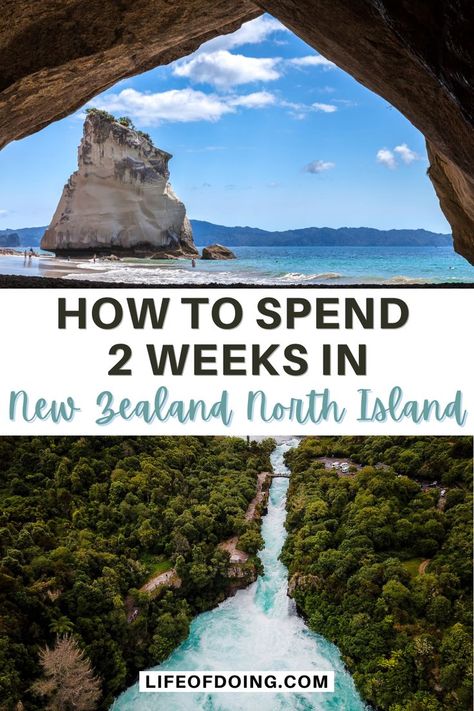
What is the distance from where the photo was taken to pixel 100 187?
22.8m

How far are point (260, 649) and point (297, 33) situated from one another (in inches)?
343

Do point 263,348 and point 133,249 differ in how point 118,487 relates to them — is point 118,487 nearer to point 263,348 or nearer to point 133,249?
point 263,348

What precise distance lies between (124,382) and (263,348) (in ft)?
3.75

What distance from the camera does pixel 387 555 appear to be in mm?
10125

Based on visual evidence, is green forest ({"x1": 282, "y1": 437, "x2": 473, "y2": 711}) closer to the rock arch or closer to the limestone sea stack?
the rock arch

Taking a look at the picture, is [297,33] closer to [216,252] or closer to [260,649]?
[260,649]

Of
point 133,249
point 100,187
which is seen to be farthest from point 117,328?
point 100,187

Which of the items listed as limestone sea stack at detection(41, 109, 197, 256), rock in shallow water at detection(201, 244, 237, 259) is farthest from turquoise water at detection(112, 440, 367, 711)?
limestone sea stack at detection(41, 109, 197, 256)

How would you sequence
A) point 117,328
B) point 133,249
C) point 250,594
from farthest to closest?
point 133,249 < point 250,594 < point 117,328

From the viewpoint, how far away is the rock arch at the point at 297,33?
170cm

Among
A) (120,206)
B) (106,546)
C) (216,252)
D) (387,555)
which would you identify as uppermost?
(120,206)

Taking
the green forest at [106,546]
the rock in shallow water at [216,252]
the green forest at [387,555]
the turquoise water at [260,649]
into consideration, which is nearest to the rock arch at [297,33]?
the green forest at [387,555]

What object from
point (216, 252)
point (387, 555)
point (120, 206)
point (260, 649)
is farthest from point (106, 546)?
point (120, 206)

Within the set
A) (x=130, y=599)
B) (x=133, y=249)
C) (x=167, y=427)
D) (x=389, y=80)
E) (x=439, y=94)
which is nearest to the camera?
(x=439, y=94)
